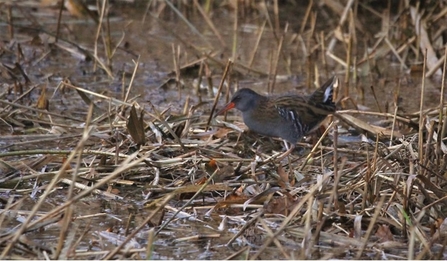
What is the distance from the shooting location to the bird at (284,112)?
543 cm

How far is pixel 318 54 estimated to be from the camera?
26.7ft

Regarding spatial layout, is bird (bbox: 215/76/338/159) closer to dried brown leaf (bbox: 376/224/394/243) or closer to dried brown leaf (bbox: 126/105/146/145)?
dried brown leaf (bbox: 126/105/146/145)

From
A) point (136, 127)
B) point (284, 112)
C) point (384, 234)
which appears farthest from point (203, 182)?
point (284, 112)

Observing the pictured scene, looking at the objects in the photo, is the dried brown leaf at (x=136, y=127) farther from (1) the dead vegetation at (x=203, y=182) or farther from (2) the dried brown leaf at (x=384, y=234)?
(2) the dried brown leaf at (x=384, y=234)

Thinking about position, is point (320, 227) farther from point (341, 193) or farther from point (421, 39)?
point (421, 39)

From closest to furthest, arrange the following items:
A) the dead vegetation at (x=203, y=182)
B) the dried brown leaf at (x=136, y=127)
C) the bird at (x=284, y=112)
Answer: the dead vegetation at (x=203, y=182) → the dried brown leaf at (x=136, y=127) → the bird at (x=284, y=112)

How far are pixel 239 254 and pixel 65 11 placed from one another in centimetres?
642

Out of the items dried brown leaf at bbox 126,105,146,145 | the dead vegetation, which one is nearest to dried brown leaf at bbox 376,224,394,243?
the dead vegetation

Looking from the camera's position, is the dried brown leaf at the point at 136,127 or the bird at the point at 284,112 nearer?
the dried brown leaf at the point at 136,127

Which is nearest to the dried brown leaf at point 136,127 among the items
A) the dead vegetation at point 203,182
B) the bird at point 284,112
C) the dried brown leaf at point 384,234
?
the dead vegetation at point 203,182

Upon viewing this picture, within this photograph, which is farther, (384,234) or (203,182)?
(203,182)

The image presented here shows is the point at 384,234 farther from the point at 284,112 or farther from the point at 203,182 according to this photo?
the point at 284,112

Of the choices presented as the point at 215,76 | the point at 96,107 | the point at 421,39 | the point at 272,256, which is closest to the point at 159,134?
the point at 96,107

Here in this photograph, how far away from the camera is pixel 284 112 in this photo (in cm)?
560
